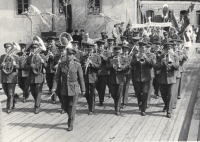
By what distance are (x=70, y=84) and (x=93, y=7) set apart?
56.2 feet

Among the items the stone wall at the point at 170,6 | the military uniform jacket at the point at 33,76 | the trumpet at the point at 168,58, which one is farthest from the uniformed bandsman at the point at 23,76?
the stone wall at the point at 170,6

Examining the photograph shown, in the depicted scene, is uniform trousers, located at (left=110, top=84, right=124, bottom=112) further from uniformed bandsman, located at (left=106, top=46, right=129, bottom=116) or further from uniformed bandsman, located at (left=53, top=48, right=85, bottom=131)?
uniformed bandsman, located at (left=53, top=48, right=85, bottom=131)


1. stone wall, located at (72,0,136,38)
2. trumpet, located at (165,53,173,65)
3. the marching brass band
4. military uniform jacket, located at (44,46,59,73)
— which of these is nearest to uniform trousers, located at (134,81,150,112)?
the marching brass band

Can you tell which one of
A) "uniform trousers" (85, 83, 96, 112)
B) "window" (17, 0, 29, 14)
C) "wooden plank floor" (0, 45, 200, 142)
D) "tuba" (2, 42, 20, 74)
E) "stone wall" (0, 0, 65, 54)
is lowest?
"wooden plank floor" (0, 45, 200, 142)

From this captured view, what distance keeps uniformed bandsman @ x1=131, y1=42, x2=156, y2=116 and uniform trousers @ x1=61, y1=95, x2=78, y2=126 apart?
2.24 meters

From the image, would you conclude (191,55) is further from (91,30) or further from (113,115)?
(113,115)

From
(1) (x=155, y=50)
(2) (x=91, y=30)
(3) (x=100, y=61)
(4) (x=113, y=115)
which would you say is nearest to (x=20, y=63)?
(3) (x=100, y=61)

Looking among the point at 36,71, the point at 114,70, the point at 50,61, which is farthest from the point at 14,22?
the point at 114,70

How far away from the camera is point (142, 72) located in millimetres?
10664

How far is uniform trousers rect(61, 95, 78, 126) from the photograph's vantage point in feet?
30.4

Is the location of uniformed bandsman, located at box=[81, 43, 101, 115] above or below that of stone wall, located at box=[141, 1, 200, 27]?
below

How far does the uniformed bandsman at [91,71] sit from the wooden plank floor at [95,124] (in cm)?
46

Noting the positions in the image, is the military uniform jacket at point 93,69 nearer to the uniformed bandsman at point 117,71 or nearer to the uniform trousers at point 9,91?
the uniformed bandsman at point 117,71

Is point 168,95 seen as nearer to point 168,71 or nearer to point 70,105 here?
point 168,71
